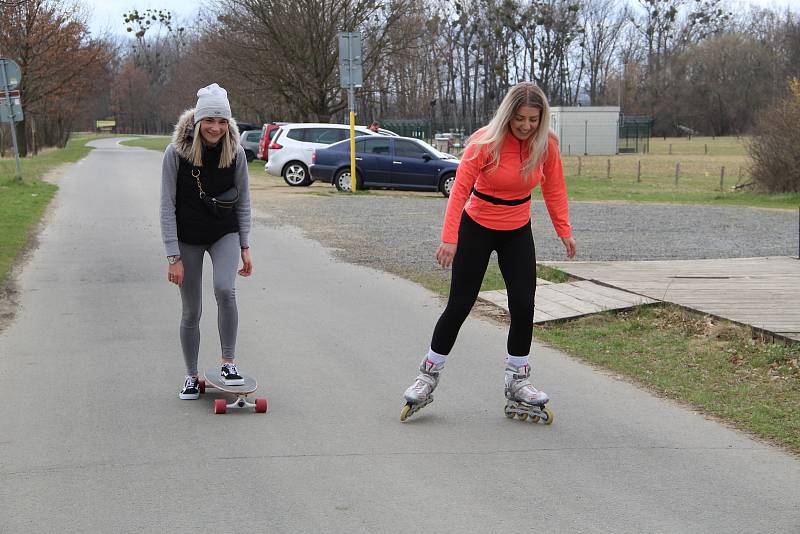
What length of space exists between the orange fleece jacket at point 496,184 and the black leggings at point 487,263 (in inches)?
2.5

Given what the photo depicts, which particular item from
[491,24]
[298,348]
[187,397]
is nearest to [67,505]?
[187,397]

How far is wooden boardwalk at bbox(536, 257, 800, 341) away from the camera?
769cm

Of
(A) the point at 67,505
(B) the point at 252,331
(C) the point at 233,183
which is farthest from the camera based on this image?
(B) the point at 252,331

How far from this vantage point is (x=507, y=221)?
210 inches

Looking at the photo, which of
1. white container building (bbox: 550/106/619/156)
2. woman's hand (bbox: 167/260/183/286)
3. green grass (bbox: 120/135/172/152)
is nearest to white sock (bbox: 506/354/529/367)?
woman's hand (bbox: 167/260/183/286)

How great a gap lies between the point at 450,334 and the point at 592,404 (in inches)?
37.3

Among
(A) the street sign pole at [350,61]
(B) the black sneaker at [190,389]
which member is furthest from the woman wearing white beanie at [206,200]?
(A) the street sign pole at [350,61]

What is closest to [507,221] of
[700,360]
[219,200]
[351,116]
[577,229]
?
[219,200]

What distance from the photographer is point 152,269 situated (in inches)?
453

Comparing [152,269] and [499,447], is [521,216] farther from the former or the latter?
[152,269]

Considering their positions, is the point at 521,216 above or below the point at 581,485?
above

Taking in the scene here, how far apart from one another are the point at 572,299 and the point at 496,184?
12.7 feet

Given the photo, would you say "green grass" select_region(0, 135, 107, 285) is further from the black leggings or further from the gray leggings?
the black leggings

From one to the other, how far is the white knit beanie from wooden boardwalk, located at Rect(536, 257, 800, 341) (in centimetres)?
400
